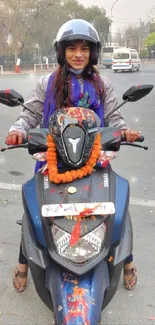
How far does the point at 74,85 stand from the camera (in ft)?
8.71

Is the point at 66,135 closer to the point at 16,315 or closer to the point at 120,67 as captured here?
the point at 16,315

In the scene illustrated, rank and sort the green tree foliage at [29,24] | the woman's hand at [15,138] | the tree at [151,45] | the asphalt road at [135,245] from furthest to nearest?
the tree at [151,45], the green tree foliage at [29,24], the asphalt road at [135,245], the woman's hand at [15,138]

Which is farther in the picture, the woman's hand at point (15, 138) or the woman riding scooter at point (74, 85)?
the woman riding scooter at point (74, 85)

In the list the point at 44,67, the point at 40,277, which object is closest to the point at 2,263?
the point at 40,277

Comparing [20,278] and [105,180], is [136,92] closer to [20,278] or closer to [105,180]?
[105,180]

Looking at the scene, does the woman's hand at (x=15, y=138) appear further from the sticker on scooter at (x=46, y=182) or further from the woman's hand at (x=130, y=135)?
the woman's hand at (x=130, y=135)

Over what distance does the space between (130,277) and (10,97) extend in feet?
5.06

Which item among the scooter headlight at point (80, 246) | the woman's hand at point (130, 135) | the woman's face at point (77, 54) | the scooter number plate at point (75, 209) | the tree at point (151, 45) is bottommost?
the scooter headlight at point (80, 246)

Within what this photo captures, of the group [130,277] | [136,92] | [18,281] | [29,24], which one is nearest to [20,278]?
[18,281]

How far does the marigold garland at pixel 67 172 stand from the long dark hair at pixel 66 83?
53 centimetres

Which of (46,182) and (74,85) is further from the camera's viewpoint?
(74,85)

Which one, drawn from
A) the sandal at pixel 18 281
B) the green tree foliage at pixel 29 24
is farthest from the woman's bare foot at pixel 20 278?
the green tree foliage at pixel 29 24

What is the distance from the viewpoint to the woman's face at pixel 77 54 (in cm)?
263

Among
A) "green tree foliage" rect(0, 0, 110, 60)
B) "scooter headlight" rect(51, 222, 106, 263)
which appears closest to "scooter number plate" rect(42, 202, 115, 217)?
"scooter headlight" rect(51, 222, 106, 263)
